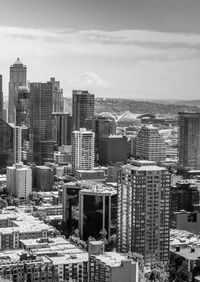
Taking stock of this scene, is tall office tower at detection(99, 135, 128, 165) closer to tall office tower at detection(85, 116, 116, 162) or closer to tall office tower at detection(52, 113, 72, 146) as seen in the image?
tall office tower at detection(85, 116, 116, 162)

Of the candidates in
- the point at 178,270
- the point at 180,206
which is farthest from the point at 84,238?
the point at 178,270

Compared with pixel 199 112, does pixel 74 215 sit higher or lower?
lower

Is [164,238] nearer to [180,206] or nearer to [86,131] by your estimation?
[180,206]

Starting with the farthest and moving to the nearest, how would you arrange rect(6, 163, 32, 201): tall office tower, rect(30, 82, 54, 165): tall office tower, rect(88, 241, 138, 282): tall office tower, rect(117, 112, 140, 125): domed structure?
rect(30, 82, 54, 165): tall office tower, rect(117, 112, 140, 125): domed structure, rect(6, 163, 32, 201): tall office tower, rect(88, 241, 138, 282): tall office tower

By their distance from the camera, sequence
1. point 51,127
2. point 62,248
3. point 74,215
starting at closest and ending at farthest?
point 62,248
point 74,215
point 51,127

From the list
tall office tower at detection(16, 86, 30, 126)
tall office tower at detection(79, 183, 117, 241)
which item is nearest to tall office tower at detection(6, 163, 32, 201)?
tall office tower at detection(79, 183, 117, 241)

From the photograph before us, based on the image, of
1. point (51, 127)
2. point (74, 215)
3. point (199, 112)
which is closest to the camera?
point (74, 215)

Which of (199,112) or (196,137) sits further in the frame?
(196,137)

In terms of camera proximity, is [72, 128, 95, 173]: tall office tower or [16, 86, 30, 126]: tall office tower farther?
[16, 86, 30, 126]: tall office tower
